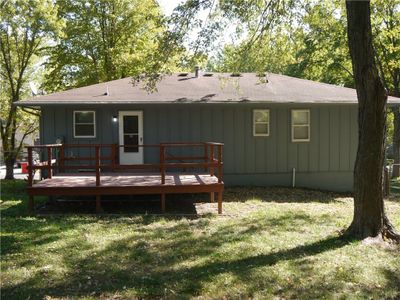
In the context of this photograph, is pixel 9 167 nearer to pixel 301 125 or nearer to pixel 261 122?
pixel 261 122

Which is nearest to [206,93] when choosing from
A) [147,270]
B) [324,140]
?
[324,140]

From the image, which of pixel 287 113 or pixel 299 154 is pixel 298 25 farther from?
pixel 299 154

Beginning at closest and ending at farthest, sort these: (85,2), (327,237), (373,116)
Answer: (373,116) < (327,237) < (85,2)

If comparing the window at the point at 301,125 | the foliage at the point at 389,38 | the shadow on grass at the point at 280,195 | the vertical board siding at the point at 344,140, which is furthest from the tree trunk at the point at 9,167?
the foliage at the point at 389,38

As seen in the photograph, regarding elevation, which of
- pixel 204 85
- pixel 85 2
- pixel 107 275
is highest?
pixel 85 2

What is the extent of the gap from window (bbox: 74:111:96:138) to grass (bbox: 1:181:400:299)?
4249 millimetres

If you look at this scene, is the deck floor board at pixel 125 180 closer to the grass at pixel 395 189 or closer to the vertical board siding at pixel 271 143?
the vertical board siding at pixel 271 143

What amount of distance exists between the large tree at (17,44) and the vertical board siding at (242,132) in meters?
6.44

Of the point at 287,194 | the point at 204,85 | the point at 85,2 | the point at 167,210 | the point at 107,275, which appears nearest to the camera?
the point at 107,275

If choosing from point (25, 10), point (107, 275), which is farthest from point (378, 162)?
point (25, 10)

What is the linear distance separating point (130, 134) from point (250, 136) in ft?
12.3

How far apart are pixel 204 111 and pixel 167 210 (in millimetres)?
4430

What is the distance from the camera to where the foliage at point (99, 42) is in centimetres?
2222

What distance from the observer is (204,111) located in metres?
13.6
